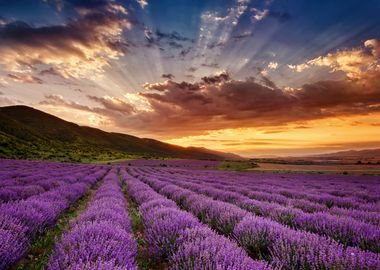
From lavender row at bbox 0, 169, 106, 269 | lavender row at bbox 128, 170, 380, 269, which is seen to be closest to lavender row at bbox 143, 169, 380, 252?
lavender row at bbox 128, 170, 380, 269

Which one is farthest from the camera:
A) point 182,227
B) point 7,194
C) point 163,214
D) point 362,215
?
point 7,194

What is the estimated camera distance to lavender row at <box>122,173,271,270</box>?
2.32m

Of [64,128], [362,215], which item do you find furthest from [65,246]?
[64,128]

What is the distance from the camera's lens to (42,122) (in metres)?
186

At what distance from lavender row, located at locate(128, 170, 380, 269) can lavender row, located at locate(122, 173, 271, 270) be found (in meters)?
0.45

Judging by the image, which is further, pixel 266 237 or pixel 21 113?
pixel 21 113

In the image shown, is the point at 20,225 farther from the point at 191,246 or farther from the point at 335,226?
the point at 335,226

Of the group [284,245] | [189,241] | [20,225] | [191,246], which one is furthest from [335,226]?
[20,225]

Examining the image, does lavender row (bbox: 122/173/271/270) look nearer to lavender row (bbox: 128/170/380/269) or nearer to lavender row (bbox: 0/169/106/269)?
lavender row (bbox: 128/170/380/269)

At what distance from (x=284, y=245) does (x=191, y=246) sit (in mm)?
1373

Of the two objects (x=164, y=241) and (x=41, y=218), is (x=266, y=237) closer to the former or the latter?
(x=164, y=241)

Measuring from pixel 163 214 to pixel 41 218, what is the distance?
2.25 m

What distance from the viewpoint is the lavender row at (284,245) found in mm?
2576

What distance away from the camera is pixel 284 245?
3406mm
